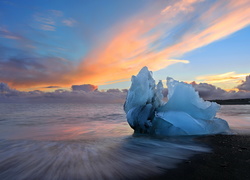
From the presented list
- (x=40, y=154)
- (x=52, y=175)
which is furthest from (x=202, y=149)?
(x=40, y=154)

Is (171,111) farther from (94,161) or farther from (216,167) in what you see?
Result: (94,161)

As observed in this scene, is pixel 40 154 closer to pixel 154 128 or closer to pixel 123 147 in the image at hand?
pixel 123 147

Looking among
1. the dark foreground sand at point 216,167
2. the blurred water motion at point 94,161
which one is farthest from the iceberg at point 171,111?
the dark foreground sand at point 216,167

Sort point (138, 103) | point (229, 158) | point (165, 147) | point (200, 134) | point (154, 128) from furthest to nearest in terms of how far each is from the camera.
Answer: point (138, 103)
point (154, 128)
point (200, 134)
point (165, 147)
point (229, 158)

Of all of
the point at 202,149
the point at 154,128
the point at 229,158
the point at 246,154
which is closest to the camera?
the point at 229,158

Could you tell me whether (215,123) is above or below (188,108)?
below

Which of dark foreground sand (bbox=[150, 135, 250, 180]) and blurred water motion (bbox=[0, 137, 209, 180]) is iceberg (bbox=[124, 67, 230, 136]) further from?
dark foreground sand (bbox=[150, 135, 250, 180])

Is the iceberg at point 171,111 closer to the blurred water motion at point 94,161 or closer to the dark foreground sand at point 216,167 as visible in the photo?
the blurred water motion at point 94,161

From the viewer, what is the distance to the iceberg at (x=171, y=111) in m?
7.14

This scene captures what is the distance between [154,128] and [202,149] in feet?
9.95

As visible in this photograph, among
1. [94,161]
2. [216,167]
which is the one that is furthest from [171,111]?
[94,161]

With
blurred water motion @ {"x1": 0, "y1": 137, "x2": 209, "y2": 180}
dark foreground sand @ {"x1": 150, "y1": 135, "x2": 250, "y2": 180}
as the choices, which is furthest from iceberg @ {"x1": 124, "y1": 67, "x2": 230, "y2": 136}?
dark foreground sand @ {"x1": 150, "y1": 135, "x2": 250, "y2": 180}

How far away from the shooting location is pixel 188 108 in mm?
7820

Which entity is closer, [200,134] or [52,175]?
[52,175]
